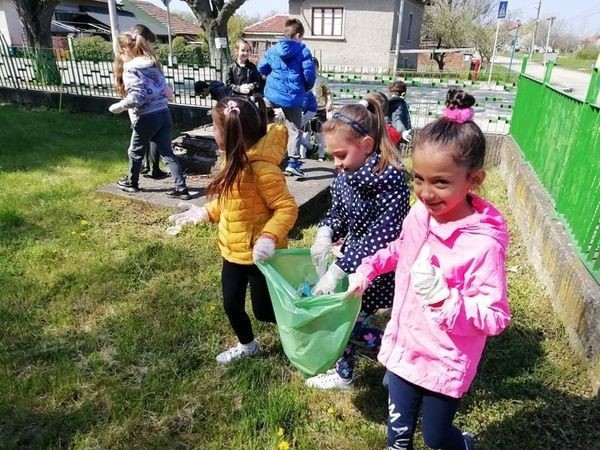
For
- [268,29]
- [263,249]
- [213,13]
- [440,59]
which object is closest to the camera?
[263,249]

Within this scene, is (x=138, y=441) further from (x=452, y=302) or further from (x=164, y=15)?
(x=164, y=15)

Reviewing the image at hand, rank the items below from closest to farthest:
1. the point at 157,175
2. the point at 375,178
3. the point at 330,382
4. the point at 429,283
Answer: the point at 429,283 < the point at 375,178 < the point at 330,382 < the point at 157,175

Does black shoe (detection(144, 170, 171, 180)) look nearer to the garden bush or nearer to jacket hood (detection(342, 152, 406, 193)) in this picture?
the garden bush

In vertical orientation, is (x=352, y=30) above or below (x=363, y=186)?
above

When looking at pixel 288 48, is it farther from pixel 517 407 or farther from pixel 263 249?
pixel 517 407

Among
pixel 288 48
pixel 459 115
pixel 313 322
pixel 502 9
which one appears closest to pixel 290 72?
pixel 288 48

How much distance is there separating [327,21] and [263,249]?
26.6m

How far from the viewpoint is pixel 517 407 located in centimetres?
224

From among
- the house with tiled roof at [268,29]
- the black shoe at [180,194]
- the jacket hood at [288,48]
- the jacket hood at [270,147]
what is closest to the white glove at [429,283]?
the jacket hood at [270,147]

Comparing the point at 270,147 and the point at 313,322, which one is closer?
the point at 313,322

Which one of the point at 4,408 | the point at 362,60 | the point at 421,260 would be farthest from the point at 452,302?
the point at 362,60

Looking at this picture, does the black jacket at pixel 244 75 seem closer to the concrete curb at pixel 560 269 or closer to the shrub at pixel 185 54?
the shrub at pixel 185 54

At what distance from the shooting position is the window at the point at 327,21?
25.7m

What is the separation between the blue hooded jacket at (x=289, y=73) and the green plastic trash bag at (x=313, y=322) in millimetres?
3444
